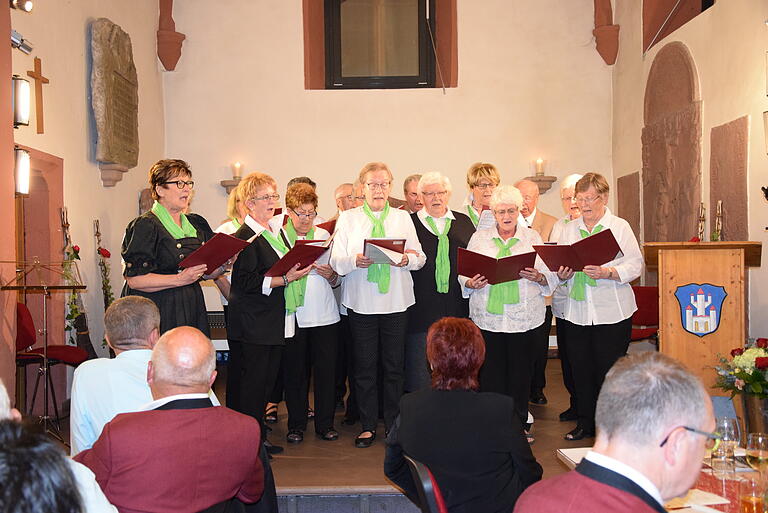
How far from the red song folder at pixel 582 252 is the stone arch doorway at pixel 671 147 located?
248cm

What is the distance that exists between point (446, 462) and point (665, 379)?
125cm

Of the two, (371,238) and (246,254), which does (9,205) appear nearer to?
(246,254)

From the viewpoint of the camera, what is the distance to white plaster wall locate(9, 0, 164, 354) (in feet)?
20.1

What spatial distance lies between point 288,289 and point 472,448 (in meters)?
2.41

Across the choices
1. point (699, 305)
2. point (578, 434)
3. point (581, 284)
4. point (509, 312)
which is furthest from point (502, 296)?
point (699, 305)

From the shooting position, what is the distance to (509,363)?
191 inches

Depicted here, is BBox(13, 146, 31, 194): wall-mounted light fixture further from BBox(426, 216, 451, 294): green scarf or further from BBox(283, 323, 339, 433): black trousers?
BBox(426, 216, 451, 294): green scarf

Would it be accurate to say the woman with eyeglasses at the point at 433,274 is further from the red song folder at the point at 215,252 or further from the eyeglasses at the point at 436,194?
the red song folder at the point at 215,252

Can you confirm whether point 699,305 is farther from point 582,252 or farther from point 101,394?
point 101,394

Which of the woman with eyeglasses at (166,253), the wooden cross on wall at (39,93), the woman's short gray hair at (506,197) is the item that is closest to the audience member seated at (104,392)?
the woman with eyeglasses at (166,253)

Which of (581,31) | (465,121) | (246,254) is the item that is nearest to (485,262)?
(246,254)

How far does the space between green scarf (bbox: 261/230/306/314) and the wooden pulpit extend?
2206 millimetres

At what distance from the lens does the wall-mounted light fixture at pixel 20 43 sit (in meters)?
5.38

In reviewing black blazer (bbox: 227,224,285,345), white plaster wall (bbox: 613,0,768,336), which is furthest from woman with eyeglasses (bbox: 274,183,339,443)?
white plaster wall (bbox: 613,0,768,336)
